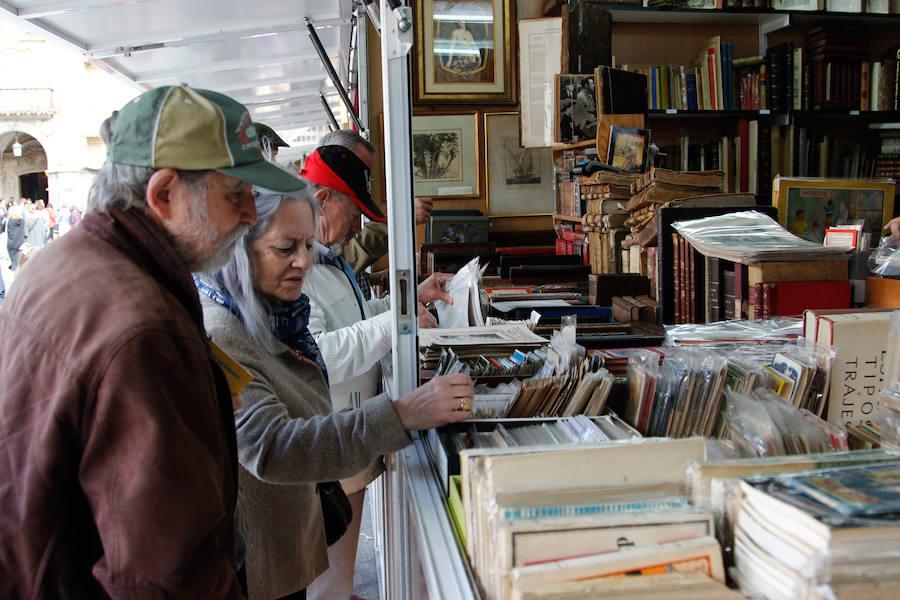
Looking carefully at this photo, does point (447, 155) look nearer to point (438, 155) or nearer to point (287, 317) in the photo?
point (438, 155)

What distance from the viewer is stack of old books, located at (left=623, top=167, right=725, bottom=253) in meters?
2.55

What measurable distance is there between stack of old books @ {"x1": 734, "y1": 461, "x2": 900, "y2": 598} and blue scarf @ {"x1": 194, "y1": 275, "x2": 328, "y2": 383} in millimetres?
1011

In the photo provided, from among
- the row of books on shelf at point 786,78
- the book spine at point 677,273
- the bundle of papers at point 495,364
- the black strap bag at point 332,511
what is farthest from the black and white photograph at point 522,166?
the black strap bag at point 332,511

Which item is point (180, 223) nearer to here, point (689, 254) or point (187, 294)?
point (187, 294)

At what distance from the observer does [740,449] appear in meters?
1.08

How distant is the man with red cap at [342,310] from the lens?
1.92m

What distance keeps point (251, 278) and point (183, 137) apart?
50cm

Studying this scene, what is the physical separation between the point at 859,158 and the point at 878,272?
345cm

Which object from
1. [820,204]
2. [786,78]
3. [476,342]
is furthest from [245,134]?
[786,78]

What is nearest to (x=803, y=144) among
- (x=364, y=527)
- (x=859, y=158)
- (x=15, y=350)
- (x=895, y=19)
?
(x=859, y=158)

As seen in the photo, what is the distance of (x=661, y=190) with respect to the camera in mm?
2555

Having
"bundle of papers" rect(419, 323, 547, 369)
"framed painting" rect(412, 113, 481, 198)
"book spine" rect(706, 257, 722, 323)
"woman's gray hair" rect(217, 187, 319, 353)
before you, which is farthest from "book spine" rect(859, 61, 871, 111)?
"woman's gray hair" rect(217, 187, 319, 353)

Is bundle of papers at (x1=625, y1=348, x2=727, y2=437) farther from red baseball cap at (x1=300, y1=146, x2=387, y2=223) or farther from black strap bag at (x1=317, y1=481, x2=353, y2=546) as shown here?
red baseball cap at (x1=300, y1=146, x2=387, y2=223)

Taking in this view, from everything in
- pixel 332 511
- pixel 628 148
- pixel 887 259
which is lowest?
pixel 332 511
